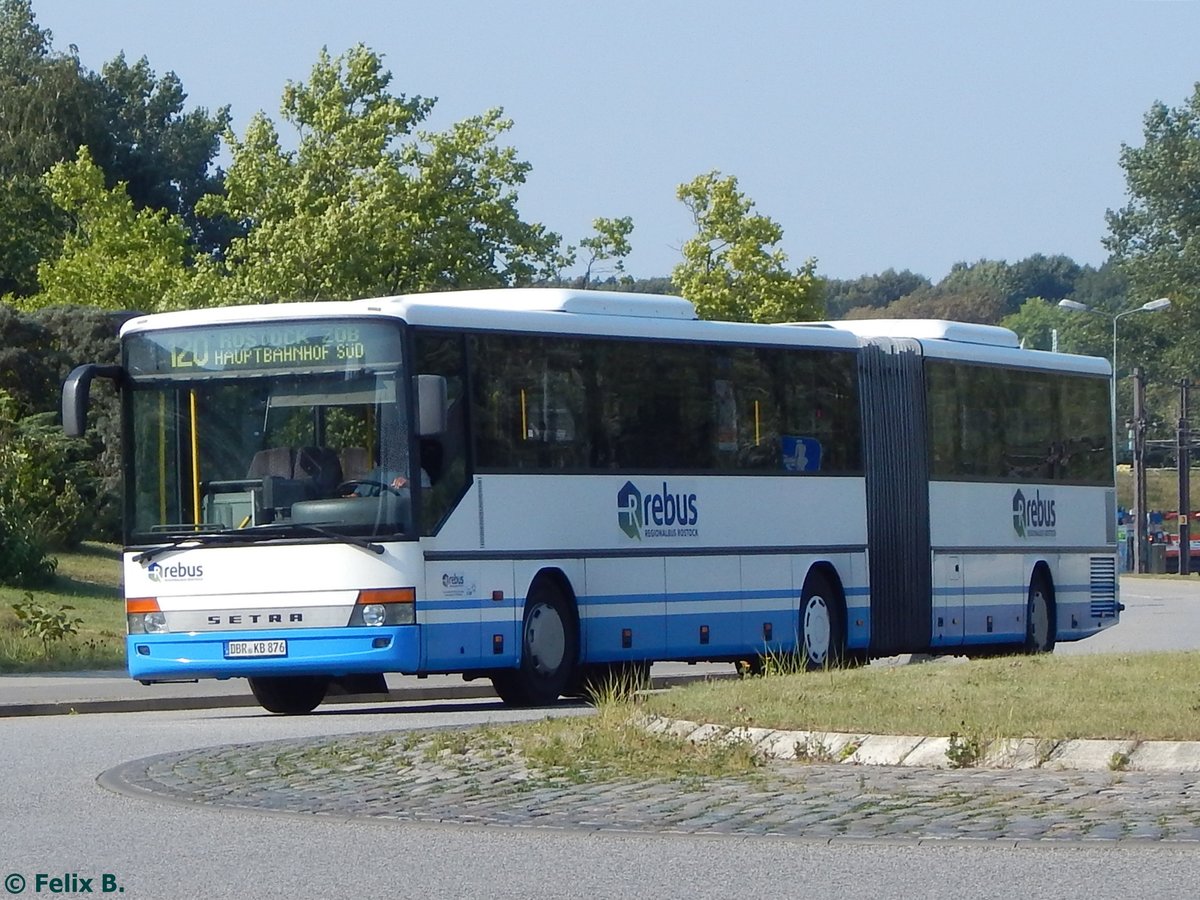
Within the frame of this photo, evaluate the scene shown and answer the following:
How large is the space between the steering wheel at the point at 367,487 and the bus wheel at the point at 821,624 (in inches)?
214

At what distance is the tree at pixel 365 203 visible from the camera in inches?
2335

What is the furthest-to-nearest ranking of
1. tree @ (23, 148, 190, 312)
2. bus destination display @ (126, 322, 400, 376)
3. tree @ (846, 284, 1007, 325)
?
tree @ (846, 284, 1007, 325) < tree @ (23, 148, 190, 312) < bus destination display @ (126, 322, 400, 376)

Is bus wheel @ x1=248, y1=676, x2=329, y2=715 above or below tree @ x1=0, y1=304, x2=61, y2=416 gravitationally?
below

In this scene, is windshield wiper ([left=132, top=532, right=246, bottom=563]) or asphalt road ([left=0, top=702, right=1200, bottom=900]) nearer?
asphalt road ([left=0, top=702, right=1200, bottom=900])

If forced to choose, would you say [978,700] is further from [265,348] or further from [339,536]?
[265,348]

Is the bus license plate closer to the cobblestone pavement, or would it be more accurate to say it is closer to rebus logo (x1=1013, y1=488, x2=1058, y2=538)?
the cobblestone pavement

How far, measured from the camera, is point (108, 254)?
78125mm

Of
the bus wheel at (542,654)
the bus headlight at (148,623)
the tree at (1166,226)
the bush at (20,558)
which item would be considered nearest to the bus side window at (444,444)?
the bus wheel at (542,654)

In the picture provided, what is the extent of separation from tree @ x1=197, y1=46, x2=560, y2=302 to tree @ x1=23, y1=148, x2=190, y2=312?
8.54m

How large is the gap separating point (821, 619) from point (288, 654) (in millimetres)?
6232

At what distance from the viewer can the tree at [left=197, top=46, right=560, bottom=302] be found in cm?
5931

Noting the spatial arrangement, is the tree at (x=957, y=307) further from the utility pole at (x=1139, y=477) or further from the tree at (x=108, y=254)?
the tree at (x=108, y=254)

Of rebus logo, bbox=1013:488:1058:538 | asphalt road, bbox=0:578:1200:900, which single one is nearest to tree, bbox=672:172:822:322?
rebus logo, bbox=1013:488:1058:538

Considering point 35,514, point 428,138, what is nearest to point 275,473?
point 35,514
